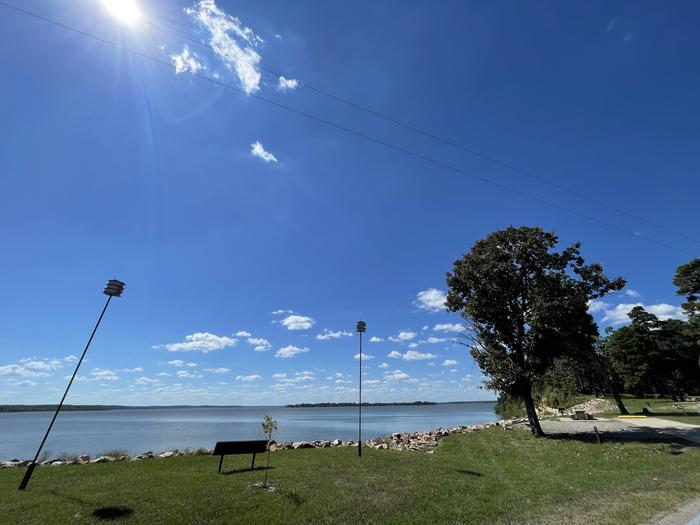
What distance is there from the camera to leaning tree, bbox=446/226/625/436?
21.5 meters

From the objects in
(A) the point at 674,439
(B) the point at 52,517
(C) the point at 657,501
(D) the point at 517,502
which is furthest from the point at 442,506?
(A) the point at 674,439

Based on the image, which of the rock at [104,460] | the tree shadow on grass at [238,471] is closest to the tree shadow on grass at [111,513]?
the tree shadow on grass at [238,471]

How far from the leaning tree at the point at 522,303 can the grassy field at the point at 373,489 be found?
5998 mm

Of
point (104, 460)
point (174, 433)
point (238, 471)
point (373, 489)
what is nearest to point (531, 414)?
point (373, 489)

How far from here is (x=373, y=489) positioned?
1027 cm

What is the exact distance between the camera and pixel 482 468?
14.0m

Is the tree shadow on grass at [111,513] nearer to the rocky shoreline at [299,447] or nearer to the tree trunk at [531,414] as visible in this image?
the rocky shoreline at [299,447]

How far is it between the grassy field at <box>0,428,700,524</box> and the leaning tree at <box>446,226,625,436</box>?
5998mm

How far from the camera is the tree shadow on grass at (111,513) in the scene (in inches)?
308

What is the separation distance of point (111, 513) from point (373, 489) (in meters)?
6.51

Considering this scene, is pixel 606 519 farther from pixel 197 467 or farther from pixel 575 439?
pixel 575 439

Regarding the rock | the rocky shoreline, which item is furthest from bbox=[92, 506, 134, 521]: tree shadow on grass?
the rock

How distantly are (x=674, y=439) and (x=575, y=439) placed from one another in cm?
468

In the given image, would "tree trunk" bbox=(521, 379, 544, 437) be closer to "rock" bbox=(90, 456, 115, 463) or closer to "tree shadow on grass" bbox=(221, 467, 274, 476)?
"tree shadow on grass" bbox=(221, 467, 274, 476)
